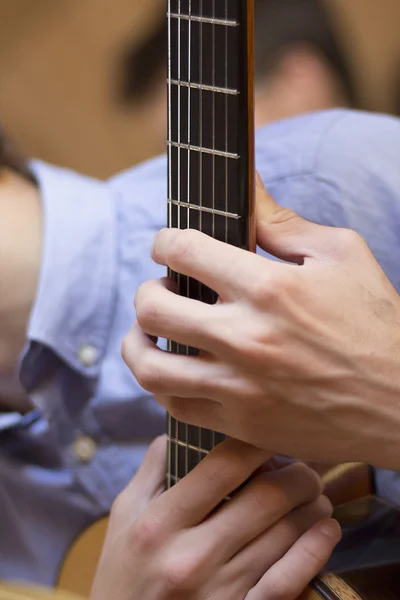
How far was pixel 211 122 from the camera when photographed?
47 centimetres

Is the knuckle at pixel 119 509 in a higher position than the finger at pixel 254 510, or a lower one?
lower

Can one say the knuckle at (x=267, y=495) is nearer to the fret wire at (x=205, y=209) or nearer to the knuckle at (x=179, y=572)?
the knuckle at (x=179, y=572)

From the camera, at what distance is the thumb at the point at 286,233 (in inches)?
17.9

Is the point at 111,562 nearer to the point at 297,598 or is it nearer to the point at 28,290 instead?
the point at 297,598

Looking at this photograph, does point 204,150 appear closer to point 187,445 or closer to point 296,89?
point 187,445

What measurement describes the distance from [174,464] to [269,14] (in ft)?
4.34

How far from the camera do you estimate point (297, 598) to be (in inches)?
19.7

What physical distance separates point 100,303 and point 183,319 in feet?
1.01

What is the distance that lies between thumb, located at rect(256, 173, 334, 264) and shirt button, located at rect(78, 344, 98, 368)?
11.3 inches

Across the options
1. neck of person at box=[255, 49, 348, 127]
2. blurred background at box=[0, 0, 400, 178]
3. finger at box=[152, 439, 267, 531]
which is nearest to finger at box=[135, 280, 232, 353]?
finger at box=[152, 439, 267, 531]

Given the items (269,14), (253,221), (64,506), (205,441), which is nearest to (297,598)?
(205,441)

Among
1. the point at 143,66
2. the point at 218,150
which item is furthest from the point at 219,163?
the point at 143,66

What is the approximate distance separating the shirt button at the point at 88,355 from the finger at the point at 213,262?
29cm

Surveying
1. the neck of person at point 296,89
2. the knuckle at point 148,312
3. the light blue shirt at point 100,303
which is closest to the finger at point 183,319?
the knuckle at point 148,312
